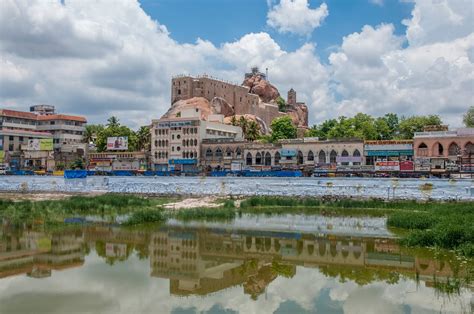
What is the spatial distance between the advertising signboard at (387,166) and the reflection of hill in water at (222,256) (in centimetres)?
5408

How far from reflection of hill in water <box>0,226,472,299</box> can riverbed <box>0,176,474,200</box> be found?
81.9 feet

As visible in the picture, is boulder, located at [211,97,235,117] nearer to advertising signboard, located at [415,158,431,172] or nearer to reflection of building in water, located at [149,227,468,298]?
advertising signboard, located at [415,158,431,172]

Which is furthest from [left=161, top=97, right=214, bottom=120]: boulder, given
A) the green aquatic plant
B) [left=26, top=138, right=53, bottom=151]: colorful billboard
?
the green aquatic plant

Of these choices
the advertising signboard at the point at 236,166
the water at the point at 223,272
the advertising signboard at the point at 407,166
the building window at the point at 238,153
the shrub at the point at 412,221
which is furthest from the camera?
the building window at the point at 238,153

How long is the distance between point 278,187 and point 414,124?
196ft

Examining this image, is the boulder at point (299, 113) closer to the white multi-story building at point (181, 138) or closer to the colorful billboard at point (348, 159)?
the white multi-story building at point (181, 138)

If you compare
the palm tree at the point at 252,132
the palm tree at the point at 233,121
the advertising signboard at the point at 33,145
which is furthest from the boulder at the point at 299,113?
the advertising signboard at the point at 33,145

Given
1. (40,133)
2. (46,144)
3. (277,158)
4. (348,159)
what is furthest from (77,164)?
(348,159)

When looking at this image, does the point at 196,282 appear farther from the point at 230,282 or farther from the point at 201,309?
the point at 201,309

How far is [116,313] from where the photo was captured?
54.3ft

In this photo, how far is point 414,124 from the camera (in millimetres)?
109875

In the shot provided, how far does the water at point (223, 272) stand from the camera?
Result: 17703mm

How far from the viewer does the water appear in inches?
697

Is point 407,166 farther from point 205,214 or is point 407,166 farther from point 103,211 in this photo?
point 103,211
